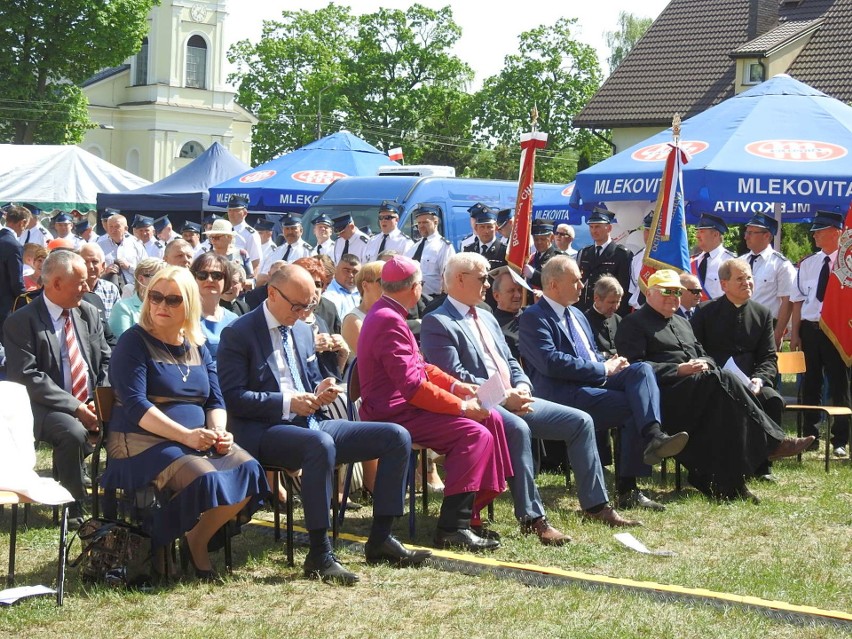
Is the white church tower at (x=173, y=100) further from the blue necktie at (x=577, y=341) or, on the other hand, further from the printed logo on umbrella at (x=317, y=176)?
the blue necktie at (x=577, y=341)

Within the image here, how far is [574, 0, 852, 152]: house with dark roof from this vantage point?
3591 cm

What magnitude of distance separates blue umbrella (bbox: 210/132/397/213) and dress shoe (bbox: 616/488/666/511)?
14.5 metres

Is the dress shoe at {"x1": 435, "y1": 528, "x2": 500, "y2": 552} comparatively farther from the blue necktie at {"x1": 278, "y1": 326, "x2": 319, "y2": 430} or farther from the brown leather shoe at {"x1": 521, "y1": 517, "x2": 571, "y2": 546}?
the blue necktie at {"x1": 278, "y1": 326, "x2": 319, "y2": 430}

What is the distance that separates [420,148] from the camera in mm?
64875

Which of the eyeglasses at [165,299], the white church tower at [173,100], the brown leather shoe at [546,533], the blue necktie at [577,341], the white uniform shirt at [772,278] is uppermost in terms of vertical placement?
the white church tower at [173,100]

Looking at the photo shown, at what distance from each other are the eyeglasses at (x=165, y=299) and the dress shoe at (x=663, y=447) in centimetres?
325

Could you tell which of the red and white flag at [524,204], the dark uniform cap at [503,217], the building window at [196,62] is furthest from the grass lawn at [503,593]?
the building window at [196,62]

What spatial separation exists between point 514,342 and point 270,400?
322cm

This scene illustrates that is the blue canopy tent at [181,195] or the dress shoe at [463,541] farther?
the blue canopy tent at [181,195]

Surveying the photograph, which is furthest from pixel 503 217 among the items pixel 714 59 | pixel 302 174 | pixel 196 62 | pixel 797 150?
pixel 196 62

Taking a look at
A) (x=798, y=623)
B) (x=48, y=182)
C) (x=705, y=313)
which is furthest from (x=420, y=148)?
(x=798, y=623)

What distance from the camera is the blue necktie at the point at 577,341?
826 centimetres

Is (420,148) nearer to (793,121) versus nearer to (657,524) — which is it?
(793,121)

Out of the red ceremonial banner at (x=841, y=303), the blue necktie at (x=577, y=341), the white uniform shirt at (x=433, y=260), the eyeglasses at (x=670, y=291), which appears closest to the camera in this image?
the blue necktie at (x=577, y=341)
